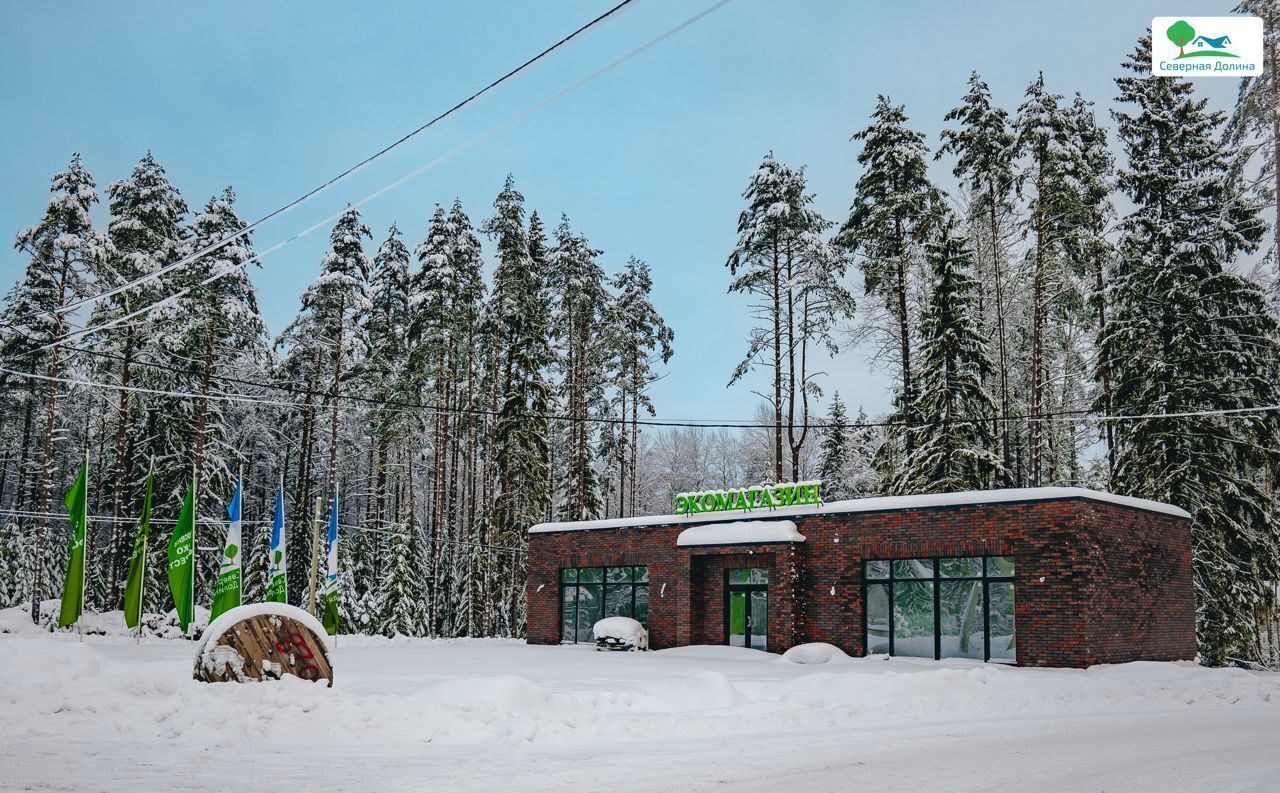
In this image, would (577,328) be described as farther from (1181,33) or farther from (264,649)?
(264,649)

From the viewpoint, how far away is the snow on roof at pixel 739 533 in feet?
84.2

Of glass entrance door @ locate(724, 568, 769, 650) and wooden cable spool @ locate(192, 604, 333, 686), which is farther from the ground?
wooden cable spool @ locate(192, 604, 333, 686)

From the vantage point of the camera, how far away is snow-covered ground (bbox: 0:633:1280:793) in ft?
27.1

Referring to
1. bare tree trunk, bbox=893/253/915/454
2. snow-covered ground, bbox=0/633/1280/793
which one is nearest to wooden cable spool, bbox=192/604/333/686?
snow-covered ground, bbox=0/633/1280/793

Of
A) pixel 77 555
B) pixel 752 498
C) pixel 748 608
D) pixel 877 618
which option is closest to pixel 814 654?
pixel 877 618

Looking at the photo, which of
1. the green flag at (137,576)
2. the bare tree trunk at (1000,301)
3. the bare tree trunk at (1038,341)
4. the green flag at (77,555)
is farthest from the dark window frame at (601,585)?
the green flag at (77,555)

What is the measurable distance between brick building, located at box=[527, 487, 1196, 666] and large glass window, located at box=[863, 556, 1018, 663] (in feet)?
0.10

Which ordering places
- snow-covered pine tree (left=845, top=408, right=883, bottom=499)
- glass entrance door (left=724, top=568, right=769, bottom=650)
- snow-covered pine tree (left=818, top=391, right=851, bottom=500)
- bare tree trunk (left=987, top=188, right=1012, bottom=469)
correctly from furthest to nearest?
1. snow-covered pine tree (left=818, top=391, right=851, bottom=500)
2. snow-covered pine tree (left=845, top=408, right=883, bottom=499)
3. bare tree trunk (left=987, top=188, right=1012, bottom=469)
4. glass entrance door (left=724, top=568, right=769, bottom=650)

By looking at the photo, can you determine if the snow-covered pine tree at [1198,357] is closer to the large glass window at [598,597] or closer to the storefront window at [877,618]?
the storefront window at [877,618]

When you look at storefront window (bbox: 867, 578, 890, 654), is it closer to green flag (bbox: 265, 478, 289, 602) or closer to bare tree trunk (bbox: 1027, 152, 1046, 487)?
bare tree trunk (bbox: 1027, 152, 1046, 487)

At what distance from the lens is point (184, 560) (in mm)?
25172

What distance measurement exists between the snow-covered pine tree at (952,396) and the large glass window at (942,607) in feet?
20.6

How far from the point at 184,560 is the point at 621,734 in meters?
18.5

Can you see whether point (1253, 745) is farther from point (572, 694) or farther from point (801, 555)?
point (801, 555)
